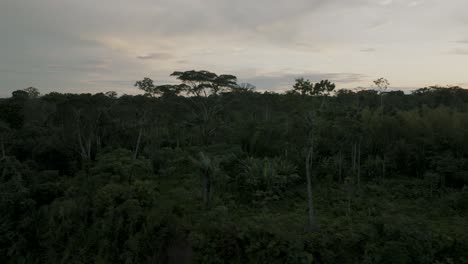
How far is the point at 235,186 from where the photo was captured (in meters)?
12.6

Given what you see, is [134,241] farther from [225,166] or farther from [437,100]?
[437,100]

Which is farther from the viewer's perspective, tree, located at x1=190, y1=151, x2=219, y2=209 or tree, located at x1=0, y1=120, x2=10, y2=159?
tree, located at x1=0, y1=120, x2=10, y2=159

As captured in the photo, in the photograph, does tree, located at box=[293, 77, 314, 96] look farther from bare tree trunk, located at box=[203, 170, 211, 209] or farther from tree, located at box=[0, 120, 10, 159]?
tree, located at box=[0, 120, 10, 159]

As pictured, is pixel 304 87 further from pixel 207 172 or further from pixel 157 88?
pixel 157 88

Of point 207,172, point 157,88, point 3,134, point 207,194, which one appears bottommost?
point 207,194

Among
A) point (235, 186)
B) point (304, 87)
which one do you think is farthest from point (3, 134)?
point (304, 87)

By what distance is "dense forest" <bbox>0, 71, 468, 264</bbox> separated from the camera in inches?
326

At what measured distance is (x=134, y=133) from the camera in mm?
18312

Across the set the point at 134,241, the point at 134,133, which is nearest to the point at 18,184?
the point at 134,241

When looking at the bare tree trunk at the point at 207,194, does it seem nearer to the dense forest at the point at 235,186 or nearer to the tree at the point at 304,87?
the dense forest at the point at 235,186

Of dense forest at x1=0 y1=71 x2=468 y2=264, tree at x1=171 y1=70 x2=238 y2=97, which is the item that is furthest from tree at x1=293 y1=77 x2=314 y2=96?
tree at x1=171 y1=70 x2=238 y2=97

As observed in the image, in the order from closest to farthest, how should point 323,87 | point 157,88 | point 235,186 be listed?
point 323,87 < point 235,186 < point 157,88

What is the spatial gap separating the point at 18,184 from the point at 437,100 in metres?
25.3

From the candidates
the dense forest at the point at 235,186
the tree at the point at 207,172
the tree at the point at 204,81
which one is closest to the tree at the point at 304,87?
the dense forest at the point at 235,186
